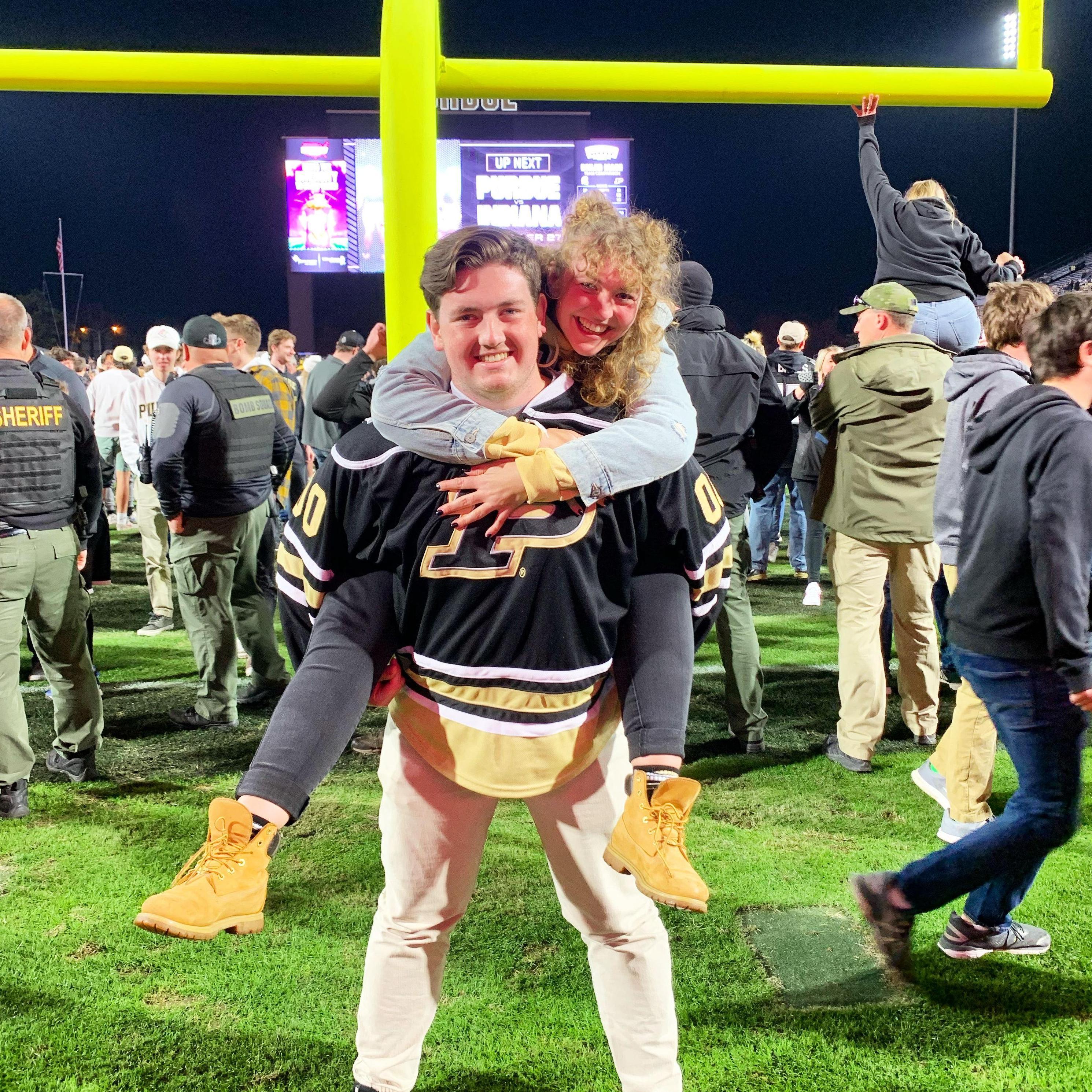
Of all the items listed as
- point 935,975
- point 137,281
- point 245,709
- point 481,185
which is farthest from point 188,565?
point 137,281

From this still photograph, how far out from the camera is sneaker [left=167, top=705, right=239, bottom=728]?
18.2 ft

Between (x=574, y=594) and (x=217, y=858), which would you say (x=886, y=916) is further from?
(x=217, y=858)

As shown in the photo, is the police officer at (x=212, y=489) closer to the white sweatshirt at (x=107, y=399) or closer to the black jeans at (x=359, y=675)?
the black jeans at (x=359, y=675)

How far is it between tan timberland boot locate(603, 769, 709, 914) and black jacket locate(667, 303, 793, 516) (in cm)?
312

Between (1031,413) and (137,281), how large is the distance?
11301 centimetres

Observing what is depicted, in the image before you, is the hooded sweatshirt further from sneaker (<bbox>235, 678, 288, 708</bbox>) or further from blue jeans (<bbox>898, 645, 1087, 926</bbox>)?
sneaker (<bbox>235, 678, 288, 708</bbox>)

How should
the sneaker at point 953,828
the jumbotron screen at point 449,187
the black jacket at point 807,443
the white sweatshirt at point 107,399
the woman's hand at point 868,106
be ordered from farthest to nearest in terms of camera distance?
the jumbotron screen at point 449,187 → the white sweatshirt at point 107,399 → the black jacket at point 807,443 → the sneaker at point 953,828 → the woman's hand at point 868,106

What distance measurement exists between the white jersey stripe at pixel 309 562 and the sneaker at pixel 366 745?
133 inches

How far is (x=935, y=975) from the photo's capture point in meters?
3.04

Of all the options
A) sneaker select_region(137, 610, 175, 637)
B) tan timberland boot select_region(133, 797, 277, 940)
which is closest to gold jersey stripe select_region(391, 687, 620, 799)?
tan timberland boot select_region(133, 797, 277, 940)

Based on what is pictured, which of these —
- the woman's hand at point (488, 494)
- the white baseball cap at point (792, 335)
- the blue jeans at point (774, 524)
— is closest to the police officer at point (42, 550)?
the woman's hand at point (488, 494)

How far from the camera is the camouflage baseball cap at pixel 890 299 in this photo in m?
4.57

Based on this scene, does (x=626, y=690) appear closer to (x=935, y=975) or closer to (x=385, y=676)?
(x=385, y=676)

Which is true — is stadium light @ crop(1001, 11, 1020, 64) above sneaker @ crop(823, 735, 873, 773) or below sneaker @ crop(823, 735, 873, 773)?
above
